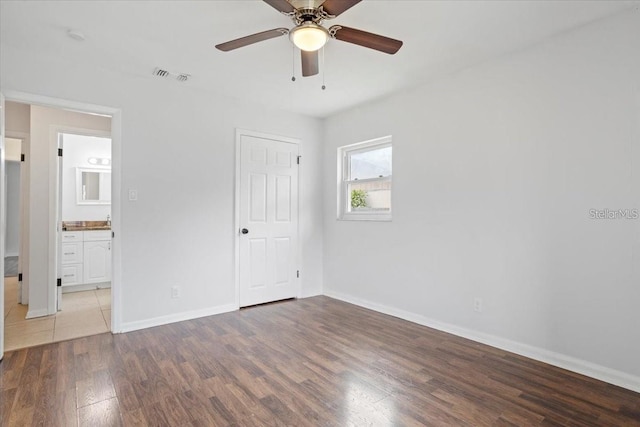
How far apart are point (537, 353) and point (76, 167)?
6.68 metres

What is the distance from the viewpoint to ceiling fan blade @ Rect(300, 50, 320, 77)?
226 centimetres

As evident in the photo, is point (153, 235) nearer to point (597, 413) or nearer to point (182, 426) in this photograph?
point (182, 426)

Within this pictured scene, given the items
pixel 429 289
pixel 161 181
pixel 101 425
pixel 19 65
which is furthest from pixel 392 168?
pixel 19 65

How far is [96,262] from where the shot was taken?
5.04 meters

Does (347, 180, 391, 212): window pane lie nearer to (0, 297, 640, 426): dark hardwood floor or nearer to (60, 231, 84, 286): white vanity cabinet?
(0, 297, 640, 426): dark hardwood floor

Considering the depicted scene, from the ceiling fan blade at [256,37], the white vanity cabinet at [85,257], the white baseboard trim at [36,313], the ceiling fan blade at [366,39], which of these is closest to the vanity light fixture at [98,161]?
the white vanity cabinet at [85,257]

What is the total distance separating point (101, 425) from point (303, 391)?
1132mm

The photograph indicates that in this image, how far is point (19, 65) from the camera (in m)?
2.78

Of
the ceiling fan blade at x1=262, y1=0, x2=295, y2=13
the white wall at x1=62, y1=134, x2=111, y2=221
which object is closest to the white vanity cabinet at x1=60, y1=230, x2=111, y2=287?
the white wall at x1=62, y1=134, x2=111, y2=221

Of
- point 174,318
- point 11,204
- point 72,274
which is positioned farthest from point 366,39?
point 11,204

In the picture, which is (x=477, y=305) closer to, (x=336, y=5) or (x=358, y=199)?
(x=358, y=199)

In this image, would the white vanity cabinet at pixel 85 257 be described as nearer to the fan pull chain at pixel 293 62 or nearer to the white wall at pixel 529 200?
the fan pull chain at pixel 293 62

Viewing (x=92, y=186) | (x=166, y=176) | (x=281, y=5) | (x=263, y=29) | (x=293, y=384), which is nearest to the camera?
(x=281, y=5)

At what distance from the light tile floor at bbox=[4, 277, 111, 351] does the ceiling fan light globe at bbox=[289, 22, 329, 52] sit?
3.20m
